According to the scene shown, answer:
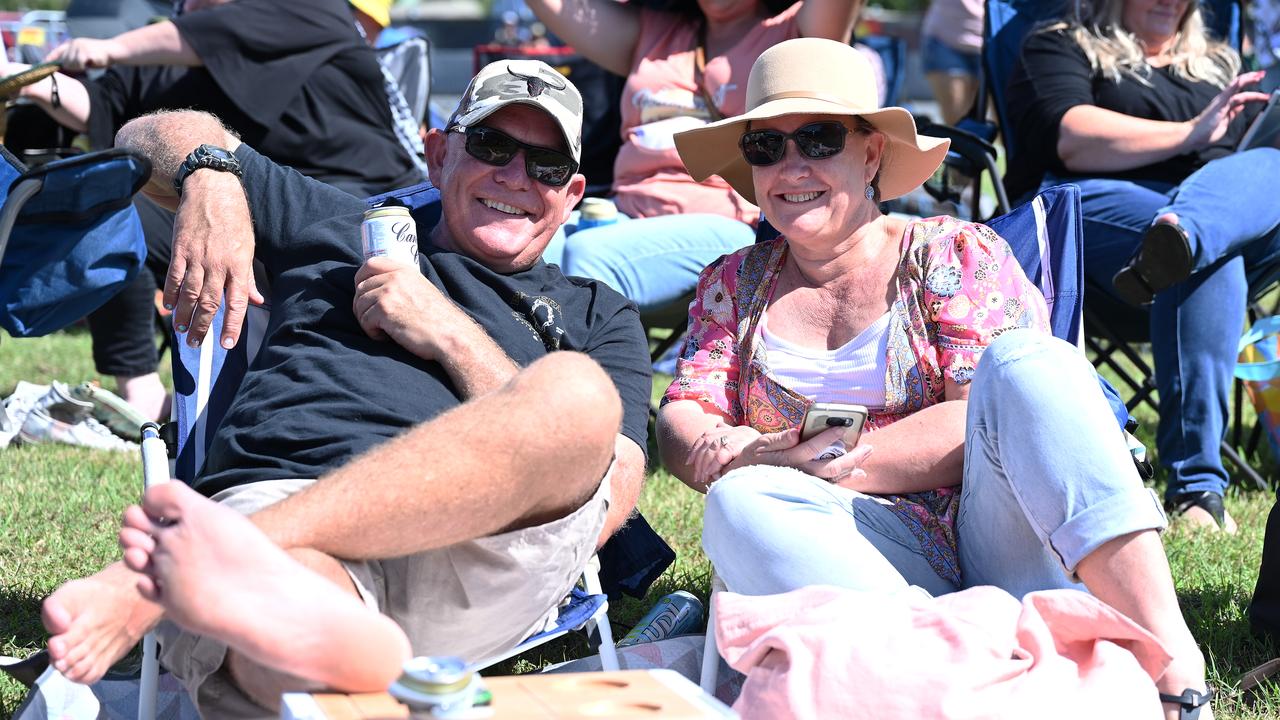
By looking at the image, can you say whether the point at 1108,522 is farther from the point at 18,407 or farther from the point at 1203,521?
the point at 18,407

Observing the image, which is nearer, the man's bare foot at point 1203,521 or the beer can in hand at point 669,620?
the beer can in hand at point 669,620

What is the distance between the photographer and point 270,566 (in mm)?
1963

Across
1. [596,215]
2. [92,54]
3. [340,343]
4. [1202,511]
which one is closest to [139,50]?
[92,54]

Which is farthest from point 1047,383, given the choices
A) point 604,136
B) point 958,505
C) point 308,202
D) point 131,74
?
point 131,74

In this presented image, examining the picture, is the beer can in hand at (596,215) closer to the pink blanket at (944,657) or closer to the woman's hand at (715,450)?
the woman's hand at (715,450)

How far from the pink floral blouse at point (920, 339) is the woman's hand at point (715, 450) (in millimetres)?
117

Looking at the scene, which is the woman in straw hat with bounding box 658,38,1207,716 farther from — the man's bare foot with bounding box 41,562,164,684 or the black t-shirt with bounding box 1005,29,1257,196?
the black t-shirt with bounding box 1005,29,1257,196

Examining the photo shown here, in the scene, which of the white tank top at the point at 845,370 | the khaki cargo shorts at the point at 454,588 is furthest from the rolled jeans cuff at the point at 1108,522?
the khaki cargo shorts at the point at 454,588

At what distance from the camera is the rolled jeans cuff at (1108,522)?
2.46 meters

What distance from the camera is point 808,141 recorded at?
3096mm

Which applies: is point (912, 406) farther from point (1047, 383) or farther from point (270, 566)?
point (270, 566)

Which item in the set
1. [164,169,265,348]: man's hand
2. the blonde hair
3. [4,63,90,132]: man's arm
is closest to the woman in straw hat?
[164,169,265,348]: man's hand

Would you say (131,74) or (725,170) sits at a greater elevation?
(725,170)

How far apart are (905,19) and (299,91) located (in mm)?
37868
